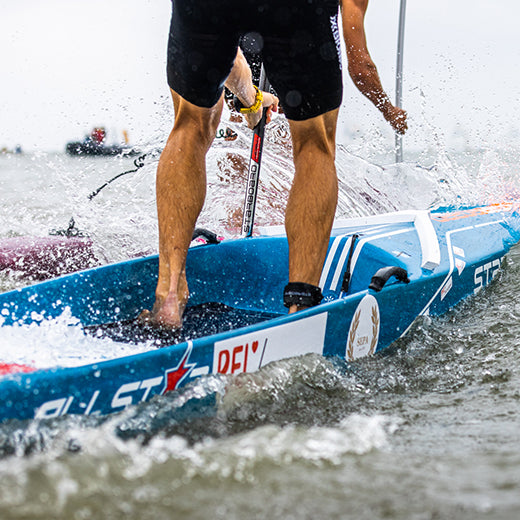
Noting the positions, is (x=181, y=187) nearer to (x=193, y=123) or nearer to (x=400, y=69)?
(x=193, y=123)

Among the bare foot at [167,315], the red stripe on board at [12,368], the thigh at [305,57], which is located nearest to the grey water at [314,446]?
the red stripe on board at [12,368]

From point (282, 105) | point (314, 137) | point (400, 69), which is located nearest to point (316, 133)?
point (314, 137)

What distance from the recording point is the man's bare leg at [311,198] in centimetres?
208

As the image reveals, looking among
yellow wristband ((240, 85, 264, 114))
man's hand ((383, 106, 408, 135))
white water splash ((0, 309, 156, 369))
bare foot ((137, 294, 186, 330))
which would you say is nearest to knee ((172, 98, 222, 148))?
bare foot ((137, 294, 186, 330))

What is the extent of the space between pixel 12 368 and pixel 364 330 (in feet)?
3.73

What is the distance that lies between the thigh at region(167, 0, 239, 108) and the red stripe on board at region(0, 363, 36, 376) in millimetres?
974

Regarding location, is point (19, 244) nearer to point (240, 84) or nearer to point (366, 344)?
point (240, 84)

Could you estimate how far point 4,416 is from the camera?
1.34m

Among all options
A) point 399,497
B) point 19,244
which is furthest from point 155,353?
point 19,244

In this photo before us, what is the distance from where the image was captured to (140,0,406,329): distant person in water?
1893mm

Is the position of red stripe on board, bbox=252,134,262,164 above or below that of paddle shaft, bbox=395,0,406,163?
below

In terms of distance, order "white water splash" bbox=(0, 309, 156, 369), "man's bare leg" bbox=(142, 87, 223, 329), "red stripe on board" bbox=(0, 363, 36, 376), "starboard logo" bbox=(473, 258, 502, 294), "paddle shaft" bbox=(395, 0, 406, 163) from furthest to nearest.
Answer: "paddle shaft" bbox=(395, 0, 406, 163) < "starboard logo" bbox=(473, 258, 502, 294) < "man's bare leg" bbox=(142, 87, 223, 329) < "white water splash" bbox=(0, 309, 156, 369) < "red stripe on board" bbox=(0, 363, 36, 376)

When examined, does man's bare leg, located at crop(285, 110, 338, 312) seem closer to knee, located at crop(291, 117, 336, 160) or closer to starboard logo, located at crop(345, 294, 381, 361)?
knee, located at crop(291, 117, 336, 160)

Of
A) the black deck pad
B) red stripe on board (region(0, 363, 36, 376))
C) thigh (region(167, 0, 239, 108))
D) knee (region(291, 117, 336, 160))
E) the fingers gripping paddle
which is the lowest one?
the black deck pad
